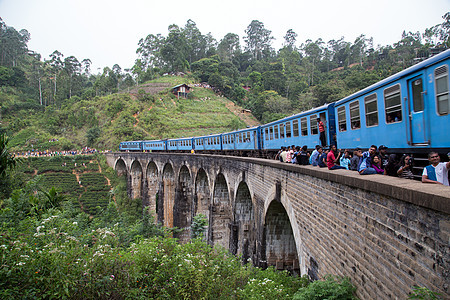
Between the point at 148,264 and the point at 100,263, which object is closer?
the point at 100,263

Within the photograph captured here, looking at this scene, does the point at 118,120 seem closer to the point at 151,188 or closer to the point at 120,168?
the point at 120,168

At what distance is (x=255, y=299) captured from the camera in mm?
6629

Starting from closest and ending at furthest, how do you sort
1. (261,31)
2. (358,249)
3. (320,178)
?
1. (358,249)
2. (320,178)
3. (261,31)

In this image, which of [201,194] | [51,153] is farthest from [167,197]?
[51,153]

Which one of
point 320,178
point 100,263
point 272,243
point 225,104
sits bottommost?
point 272,243

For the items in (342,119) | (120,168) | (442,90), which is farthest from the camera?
(120,168)

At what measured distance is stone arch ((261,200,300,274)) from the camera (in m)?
10.8

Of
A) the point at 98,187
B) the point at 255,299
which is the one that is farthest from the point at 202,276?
the point at 98,187

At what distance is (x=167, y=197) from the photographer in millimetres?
28688

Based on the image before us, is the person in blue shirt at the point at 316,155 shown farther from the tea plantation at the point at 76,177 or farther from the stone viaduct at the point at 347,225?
the tea plantation at the point at 76,177

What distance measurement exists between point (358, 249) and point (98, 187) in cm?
3705

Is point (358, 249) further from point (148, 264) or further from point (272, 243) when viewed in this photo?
point (272, 243)

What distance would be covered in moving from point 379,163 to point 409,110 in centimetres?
113

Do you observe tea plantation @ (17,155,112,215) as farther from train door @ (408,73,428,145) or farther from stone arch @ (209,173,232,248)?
train door @ (408,73,428,145)
